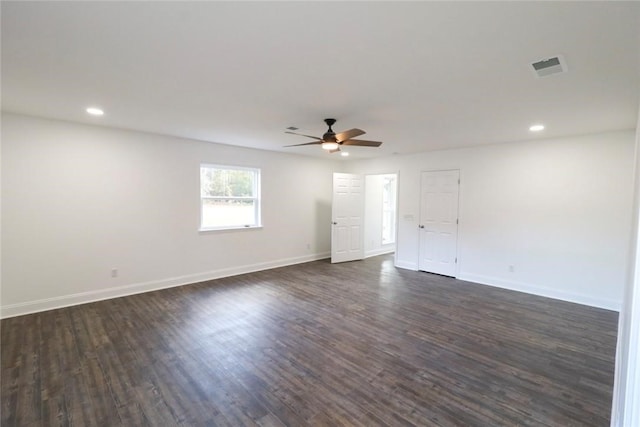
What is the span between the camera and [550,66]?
6.97 ft

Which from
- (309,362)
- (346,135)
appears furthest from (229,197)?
(309,362)

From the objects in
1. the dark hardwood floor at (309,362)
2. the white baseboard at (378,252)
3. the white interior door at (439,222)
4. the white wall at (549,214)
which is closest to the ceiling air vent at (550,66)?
Answer: the dark hardwood floor at (309,362)

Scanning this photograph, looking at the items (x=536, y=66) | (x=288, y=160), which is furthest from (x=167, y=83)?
(x=288, y=160)

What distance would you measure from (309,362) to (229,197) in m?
3.78

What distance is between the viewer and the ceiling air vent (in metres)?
2.03

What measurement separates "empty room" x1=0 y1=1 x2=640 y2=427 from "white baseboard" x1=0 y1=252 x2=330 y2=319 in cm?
3

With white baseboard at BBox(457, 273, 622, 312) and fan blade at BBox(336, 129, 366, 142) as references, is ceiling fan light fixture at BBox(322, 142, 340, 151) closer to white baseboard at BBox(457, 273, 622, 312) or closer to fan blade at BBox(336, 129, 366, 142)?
fan blade at BBox(336, 129, 366, 142)

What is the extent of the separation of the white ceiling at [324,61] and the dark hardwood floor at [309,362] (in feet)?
8.24

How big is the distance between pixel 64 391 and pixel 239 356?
4.36 ft

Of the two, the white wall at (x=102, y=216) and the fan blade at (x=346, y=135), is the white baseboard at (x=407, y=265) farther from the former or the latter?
the fan blade at (x=346, y=135)

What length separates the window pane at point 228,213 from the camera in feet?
17.4

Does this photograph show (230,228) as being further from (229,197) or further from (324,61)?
(324,61)

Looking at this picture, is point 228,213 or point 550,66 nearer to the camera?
point 550,66

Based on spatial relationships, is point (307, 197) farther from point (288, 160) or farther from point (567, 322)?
point (567, 322)
